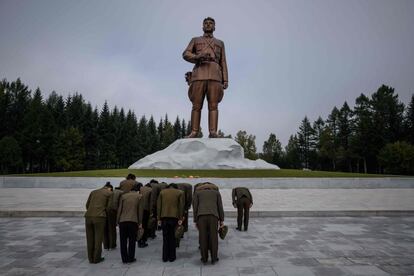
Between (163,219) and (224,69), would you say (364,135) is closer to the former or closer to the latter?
(224,69)

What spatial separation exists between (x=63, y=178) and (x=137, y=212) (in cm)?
1709

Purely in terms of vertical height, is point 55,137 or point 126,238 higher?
point 55,137

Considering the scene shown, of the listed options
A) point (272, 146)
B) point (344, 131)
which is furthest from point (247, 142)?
point (344, 131)

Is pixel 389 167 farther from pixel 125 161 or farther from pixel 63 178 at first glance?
pixel 125 161

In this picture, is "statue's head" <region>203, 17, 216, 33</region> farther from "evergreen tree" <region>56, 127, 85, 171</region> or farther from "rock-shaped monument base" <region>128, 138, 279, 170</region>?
"evergreen tree" <region>56, 127, 85, 171</region>

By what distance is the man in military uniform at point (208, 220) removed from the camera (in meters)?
5.55

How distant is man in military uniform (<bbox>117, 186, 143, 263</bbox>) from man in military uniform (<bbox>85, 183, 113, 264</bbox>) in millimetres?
337

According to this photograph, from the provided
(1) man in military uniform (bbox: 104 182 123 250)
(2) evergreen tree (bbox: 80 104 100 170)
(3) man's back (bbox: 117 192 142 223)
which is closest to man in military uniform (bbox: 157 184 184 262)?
(3) man's back (bbox: 117 192 142 223)

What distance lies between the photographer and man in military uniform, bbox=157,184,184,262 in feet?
18.7

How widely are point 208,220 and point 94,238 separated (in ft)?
7.23

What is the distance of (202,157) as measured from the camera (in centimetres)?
2380

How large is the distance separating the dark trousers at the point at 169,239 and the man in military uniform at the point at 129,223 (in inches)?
20.5

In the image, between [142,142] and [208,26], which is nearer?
[208,26]

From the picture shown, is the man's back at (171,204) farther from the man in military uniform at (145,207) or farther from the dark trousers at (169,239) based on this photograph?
the man in military uniform at (145,207)
